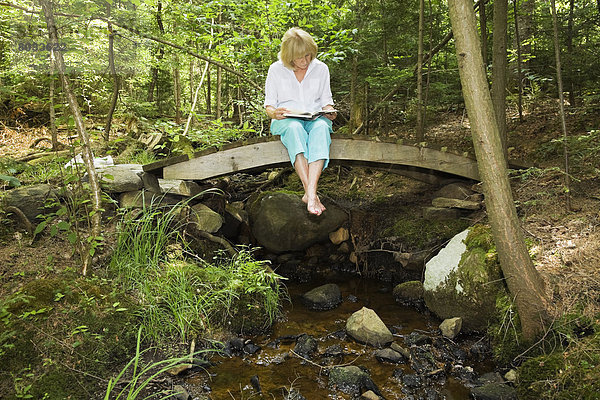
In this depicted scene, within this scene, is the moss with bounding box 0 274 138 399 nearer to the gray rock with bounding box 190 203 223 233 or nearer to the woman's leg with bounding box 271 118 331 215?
the gray rock with bounding box 190 203 223 233

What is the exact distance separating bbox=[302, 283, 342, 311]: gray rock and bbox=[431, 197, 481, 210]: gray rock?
82.1 inches

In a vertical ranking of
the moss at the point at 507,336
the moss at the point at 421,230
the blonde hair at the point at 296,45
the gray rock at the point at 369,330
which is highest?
the blonde hair at the point at 296,45

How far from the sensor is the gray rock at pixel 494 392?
2.90m

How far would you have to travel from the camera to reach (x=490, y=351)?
357 centimetres

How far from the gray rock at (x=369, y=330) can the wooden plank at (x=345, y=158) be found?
225cm

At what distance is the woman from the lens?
3832 mm

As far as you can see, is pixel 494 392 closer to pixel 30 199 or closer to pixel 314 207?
pixel 314 207

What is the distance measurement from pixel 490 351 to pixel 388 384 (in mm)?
1100

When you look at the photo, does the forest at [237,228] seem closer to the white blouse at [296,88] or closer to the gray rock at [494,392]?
the gray rock at [494,392]

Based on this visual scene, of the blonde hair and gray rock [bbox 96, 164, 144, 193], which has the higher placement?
the blonde hair

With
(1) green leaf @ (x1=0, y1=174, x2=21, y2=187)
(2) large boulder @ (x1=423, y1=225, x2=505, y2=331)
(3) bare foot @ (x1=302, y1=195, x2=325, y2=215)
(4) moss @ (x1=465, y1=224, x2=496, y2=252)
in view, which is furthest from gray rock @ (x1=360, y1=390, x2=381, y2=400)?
(1) green leaf @ (x1=0, y1=174, x2=21, y2=187)

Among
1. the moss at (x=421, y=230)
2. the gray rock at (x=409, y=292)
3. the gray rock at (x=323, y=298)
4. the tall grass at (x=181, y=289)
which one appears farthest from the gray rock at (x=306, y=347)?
the moss at (x=421, y=230)

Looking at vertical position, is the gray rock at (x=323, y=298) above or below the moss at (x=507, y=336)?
below

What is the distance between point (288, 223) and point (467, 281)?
9.36 feet
